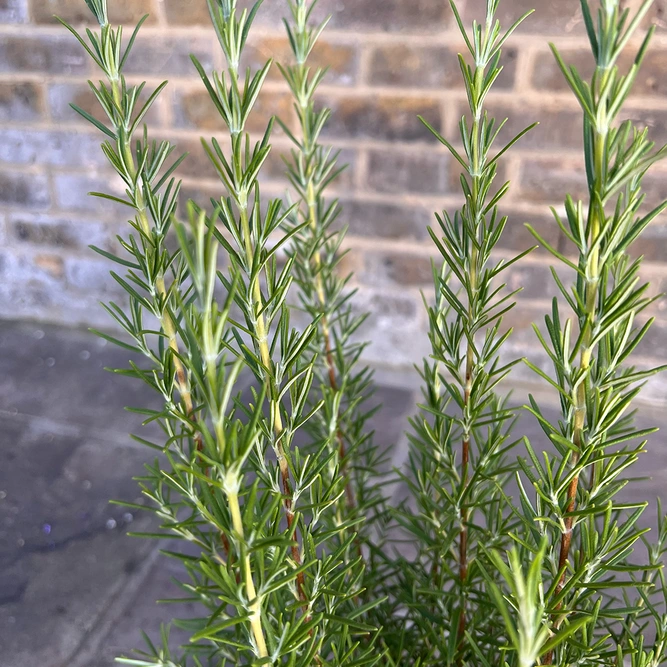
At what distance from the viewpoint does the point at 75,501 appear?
3.55ft

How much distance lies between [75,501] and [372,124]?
0.85 m

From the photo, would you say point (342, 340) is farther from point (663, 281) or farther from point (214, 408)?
point (663, 281)

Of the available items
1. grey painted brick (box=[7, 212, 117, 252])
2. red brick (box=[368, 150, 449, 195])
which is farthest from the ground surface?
red brick (box=[368, 150, 449, 195])

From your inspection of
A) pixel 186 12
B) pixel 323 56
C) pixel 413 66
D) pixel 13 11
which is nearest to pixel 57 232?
pixel 13 11

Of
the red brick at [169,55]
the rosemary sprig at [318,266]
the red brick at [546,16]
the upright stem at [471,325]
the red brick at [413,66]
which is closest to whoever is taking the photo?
the upright stem at [471,325]

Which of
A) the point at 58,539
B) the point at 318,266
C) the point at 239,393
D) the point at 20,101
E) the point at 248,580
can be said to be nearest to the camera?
the point at 248,580

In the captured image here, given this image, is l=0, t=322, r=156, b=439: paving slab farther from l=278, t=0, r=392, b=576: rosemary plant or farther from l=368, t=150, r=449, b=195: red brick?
l=278, t=0, r=392, b=576: rosemary plant

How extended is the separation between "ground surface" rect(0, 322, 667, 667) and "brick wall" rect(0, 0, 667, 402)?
0.74ft

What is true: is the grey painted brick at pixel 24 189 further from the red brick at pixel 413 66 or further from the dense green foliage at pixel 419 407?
the dense green foliage at pixel 419 407

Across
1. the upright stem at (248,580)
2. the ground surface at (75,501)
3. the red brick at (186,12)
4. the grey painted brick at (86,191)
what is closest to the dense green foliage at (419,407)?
the upright stem at (248,580)

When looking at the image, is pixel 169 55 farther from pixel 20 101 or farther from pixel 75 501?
pixel 75 501

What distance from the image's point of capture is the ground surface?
34.4 inches

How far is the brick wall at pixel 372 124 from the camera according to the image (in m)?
1.08

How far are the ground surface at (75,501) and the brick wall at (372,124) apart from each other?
0.23 meters
